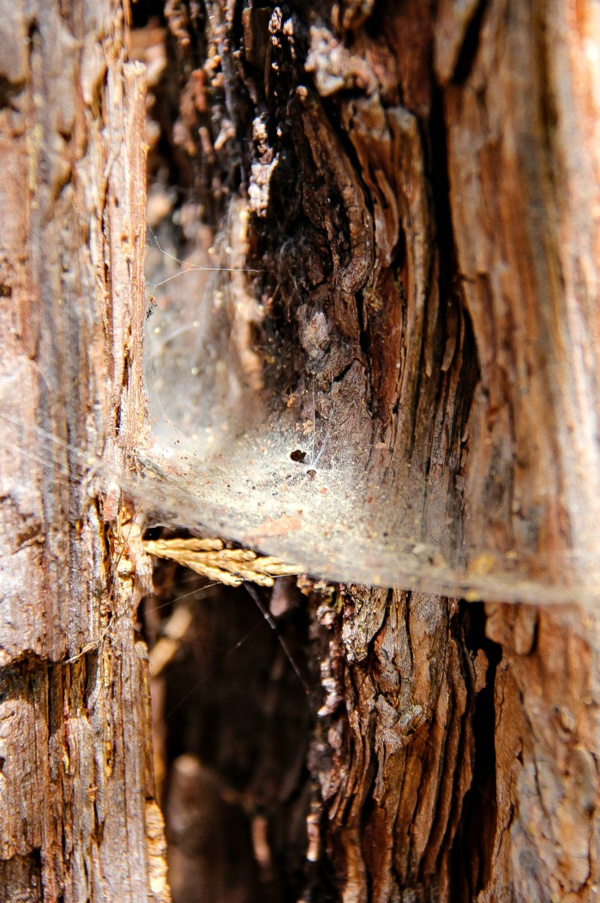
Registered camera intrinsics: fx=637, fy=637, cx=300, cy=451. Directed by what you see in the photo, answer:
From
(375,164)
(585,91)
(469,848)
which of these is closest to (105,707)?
(469,848)

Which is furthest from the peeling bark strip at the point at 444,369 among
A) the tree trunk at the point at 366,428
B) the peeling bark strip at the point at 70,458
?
the peeling bark strip at the point at 70,458

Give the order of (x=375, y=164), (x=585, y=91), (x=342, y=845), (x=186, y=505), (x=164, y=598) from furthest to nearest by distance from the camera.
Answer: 1. (x=164, y=598)
2. (x=342, y=845)
3. (x=186, y=505)
4. (x=375, y=164)
5. (x=585, y=91)

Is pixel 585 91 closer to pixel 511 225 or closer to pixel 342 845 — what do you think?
pixel 511 225

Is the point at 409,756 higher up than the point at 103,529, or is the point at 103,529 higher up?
the point at 103,529

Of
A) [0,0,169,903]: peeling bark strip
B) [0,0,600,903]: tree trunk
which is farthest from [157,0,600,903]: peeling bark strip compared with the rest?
[0,0,169,903]: peeling bark strip

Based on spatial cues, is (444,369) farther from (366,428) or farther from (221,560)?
(221,560)

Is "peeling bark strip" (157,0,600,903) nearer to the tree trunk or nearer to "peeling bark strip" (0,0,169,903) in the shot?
the tree trunk

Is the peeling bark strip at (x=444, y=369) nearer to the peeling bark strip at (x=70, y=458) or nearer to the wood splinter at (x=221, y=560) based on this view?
the wood splinter at (x=221, y=560)

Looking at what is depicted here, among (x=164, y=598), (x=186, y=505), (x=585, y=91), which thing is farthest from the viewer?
(x=164, y=598)
